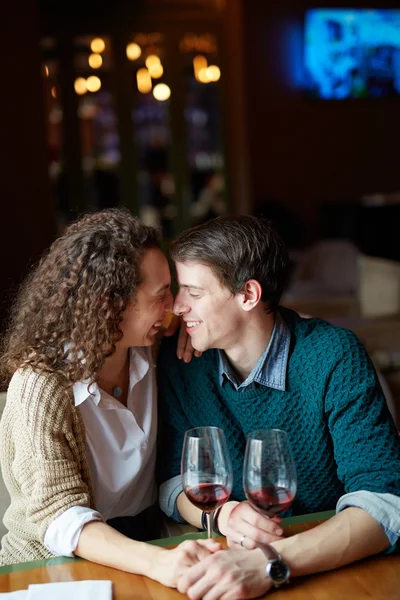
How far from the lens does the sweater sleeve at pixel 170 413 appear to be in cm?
202

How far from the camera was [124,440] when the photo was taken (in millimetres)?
1916

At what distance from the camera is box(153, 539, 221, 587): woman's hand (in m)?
1.39

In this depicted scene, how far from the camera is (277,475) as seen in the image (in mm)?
1393

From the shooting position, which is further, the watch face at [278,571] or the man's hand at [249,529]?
the man's hand at [249,529]

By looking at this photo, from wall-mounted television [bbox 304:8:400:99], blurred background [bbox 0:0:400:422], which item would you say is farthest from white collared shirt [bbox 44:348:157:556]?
wall-mounted television [bbox 304:8:400:99]

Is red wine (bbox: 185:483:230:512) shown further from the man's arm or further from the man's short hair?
the man's short hair

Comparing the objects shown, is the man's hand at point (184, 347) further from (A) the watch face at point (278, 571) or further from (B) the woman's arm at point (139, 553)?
(A) the watch face at point (278, 571)

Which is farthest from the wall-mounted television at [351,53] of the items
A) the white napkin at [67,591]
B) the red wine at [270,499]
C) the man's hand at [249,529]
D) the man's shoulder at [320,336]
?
the white napkin at [67,591]

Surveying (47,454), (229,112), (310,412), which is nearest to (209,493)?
(47,454)

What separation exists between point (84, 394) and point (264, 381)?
0.44m

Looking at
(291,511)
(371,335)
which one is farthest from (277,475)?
(371,335)

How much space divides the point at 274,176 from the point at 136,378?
655cm

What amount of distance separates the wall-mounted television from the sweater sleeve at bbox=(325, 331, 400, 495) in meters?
6.77

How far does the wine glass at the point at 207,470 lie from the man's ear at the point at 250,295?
1.75ft
